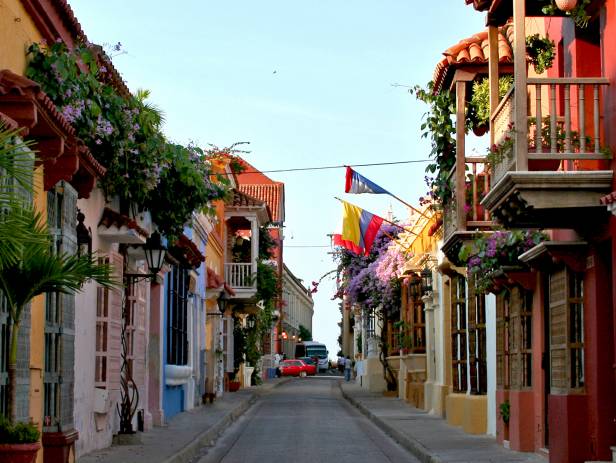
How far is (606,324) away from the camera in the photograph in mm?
13547

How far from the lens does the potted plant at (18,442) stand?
9016 millimetres

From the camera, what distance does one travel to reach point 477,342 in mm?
22719

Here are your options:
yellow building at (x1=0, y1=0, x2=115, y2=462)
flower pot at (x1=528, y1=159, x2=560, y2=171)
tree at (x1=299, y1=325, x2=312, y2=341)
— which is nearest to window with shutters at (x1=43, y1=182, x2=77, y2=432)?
yellow building at (x1=0, y1=0, x2=115, y2=462)

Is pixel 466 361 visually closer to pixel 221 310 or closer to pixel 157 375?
pixel 157 375

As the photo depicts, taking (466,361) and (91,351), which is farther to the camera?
(466,361)

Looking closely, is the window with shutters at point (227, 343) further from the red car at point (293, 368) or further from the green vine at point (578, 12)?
the red car at point (293, 368)

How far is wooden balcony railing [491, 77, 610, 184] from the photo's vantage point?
12344 millimetres

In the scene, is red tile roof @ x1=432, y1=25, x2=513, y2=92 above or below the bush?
above

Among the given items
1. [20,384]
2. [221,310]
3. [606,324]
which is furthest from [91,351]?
[221,310]

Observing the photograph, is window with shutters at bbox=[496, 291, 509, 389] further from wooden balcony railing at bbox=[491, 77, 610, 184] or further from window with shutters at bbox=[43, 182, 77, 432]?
window with shutters at bbox=[43, 182, 77, 432]

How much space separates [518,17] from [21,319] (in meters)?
5.78

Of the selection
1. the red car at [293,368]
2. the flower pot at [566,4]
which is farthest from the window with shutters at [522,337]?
the red car at [293,368]

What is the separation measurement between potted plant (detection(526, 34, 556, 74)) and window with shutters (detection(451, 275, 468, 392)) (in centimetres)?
909

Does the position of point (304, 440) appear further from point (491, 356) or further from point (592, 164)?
point (592, 164)
